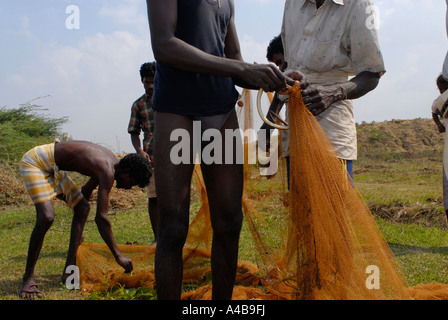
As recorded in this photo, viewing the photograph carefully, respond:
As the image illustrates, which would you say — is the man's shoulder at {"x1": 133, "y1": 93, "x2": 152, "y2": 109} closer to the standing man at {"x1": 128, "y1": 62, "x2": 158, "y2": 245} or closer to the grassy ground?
the standing man at {"x1": 128, "y1": 62, "x2": 158, "y2": 245}

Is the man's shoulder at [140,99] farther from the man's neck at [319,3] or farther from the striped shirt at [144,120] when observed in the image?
the man's neck at [319,3]

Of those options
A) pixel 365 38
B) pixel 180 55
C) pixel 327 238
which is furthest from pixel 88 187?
pixel 365 38

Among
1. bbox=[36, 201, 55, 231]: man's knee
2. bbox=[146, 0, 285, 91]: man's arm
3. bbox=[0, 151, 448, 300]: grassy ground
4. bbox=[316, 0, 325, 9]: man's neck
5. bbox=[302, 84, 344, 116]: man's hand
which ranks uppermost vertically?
bbox=[316, 0, 325, 9]: man's neck

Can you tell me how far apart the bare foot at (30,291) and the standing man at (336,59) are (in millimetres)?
2127

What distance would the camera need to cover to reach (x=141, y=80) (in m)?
4.93

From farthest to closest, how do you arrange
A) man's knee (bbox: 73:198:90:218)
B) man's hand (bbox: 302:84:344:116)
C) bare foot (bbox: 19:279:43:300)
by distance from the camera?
1. man's knee (bbox: 73:198:90:218)
2. bare foot (bbox: 19:279:43:300)
3. man's hand (bbox: 302:84:344:116)

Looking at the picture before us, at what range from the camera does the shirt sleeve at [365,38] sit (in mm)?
2414

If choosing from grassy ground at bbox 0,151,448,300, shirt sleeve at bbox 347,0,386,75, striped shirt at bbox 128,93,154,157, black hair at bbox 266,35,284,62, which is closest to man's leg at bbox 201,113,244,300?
grassy ground at bbox 0,151,448,300

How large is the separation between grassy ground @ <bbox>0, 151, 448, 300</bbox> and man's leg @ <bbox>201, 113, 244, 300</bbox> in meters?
0.86

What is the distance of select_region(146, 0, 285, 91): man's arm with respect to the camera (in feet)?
6.36

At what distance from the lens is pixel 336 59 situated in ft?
8.27

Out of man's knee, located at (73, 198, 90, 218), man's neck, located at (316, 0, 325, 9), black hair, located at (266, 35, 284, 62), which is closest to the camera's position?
man's neck, located at (316, 0, 325, 9)

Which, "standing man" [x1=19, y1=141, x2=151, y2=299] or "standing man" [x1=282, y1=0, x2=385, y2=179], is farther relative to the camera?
"standing man" [x1=19, y1=141, x2=151, y2=299]

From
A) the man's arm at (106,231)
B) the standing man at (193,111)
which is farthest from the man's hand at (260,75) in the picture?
the man's arm at (106,231)
